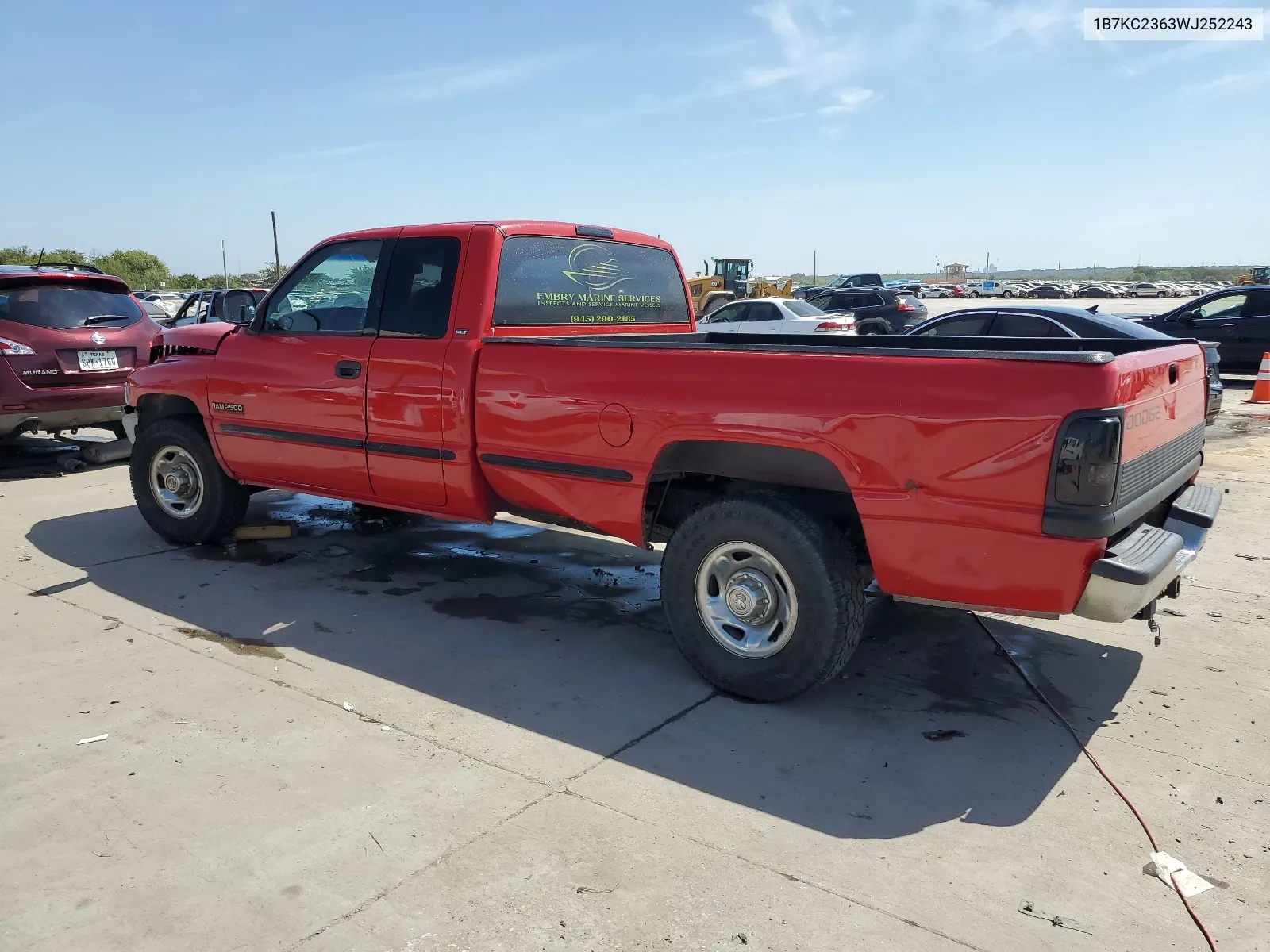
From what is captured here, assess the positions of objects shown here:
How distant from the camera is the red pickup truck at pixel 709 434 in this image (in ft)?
10.7

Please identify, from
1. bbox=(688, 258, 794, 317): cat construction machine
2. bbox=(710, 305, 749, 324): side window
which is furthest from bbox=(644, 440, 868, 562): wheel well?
bbox=(688, 258, 794, 317): cat construction machine

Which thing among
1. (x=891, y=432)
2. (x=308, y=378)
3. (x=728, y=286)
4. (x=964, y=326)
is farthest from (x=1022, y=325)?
(x=728, y=286)

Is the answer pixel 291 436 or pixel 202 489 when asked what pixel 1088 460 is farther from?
pixel 202 489

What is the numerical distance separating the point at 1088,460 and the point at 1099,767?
1.20 meters

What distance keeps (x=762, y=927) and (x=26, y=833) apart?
93.2 inches

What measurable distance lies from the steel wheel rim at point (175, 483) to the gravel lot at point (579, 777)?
89cm

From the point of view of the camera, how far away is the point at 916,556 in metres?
3.54

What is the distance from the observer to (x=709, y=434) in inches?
153

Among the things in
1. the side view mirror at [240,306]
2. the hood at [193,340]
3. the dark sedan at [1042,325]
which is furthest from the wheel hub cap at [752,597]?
the dark sedan at [1042,325]

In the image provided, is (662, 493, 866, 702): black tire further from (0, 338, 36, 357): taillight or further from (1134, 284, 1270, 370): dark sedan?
(1134, 284, 1270, 370): dark sedan

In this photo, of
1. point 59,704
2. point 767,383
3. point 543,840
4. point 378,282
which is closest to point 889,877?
point 543,840

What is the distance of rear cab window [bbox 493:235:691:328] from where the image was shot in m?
5.05

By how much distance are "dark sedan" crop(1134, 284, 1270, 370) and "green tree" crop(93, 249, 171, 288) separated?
218 feet

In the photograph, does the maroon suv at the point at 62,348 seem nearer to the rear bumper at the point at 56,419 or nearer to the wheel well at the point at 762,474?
the rear bumper at the point at 56,419
